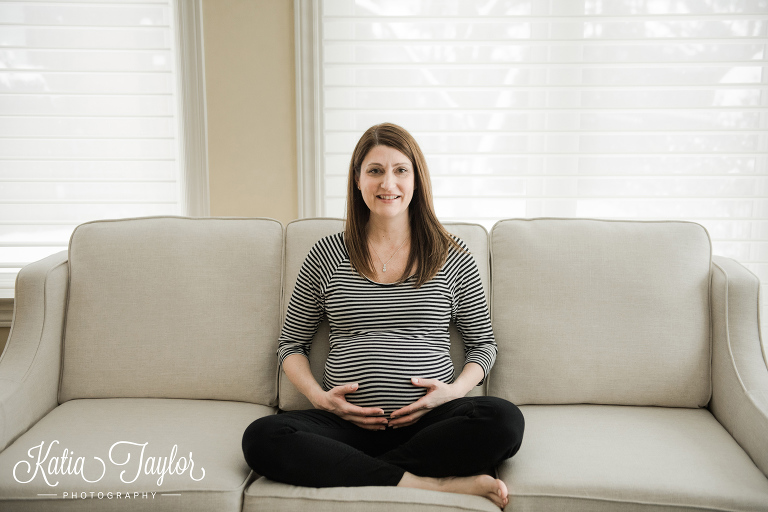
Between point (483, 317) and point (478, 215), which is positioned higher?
point (478, 215)

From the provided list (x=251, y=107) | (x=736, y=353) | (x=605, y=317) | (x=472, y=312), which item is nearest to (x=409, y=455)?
(x=472, y=312)

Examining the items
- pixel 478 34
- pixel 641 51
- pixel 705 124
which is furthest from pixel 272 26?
pixel 705 124

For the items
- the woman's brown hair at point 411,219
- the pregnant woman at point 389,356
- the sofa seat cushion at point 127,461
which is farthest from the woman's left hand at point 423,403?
the sofa seat cushion at point 127,461

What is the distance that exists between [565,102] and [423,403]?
137cm

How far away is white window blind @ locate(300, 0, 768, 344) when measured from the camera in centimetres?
213

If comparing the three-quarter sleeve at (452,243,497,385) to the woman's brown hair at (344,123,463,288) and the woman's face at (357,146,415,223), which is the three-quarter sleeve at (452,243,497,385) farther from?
the woman's face at (357,146,415,223)

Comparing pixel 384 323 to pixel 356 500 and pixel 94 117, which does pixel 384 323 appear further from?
pixel 94 117

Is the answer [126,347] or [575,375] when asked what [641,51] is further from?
[126,347]

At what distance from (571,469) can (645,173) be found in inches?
53.0

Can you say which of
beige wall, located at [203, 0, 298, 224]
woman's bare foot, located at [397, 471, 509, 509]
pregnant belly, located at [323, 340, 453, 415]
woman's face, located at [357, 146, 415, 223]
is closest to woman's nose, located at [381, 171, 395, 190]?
woman's face, located at [357, 146, 415, 223]

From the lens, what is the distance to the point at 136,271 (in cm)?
173

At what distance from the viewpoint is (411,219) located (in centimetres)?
166

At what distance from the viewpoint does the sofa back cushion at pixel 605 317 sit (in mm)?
1628

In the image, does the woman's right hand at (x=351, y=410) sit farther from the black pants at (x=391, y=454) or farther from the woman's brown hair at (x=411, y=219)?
the woman's brown hair at (x=411, y=219)
